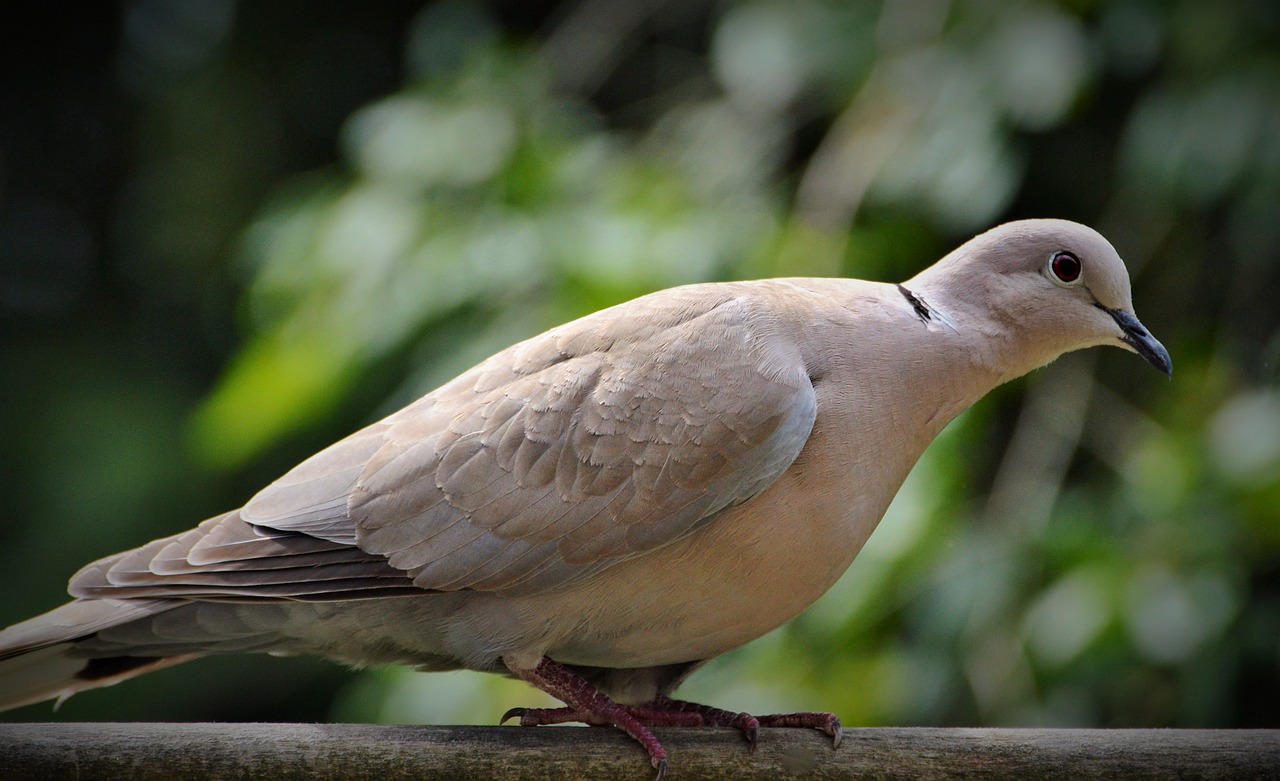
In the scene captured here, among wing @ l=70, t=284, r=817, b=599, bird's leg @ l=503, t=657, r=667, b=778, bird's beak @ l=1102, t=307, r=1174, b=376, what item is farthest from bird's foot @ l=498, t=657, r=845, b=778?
bird's beak @ l=1102, t=307, r=1174, b=376

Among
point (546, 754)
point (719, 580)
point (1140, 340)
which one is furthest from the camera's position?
point (1140, 340)

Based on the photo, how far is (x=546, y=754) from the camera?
57.2 inches

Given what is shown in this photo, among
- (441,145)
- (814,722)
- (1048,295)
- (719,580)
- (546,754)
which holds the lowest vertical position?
(814,722)

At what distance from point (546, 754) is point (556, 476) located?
372 millimetres

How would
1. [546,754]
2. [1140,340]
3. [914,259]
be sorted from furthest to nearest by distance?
[914,259], [1140,340], [546,754]

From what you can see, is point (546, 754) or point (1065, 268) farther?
point (1065, 268)

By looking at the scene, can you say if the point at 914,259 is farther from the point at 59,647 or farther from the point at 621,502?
the point at 59,647

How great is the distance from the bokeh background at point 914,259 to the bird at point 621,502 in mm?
683

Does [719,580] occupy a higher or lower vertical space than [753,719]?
higher

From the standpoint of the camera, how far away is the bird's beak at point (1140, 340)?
5.53ft

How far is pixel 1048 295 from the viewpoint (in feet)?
5.57

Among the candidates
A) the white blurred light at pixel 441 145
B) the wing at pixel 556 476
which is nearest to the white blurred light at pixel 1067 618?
the wing at pixel 556 476

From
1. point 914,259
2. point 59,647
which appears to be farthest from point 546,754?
point 914,259

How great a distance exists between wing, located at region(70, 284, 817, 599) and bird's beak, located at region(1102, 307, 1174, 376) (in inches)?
20.1
